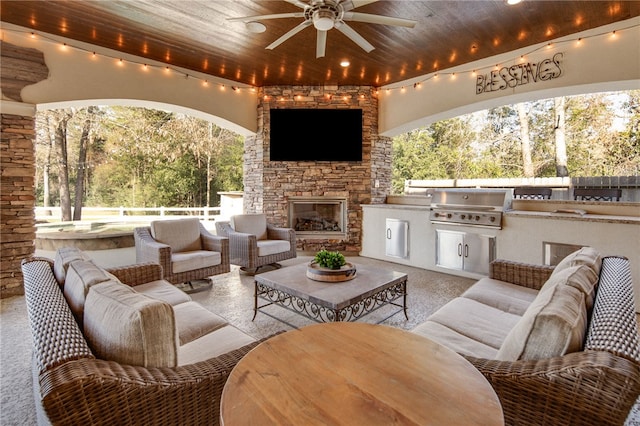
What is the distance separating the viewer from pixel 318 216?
20.4ft

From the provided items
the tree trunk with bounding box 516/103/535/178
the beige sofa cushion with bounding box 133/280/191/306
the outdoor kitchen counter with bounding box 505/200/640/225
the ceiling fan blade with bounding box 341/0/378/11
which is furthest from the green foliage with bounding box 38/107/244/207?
the tree trunk with bounding box 516/103/535/178

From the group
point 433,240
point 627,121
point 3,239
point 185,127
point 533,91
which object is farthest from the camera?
point 185,127

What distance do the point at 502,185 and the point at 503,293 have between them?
13.2ft

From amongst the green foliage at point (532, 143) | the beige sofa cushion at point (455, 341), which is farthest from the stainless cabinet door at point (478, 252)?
the green foliage at point (532, 143)

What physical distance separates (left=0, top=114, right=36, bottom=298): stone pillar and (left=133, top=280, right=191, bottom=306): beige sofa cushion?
96.1 inches

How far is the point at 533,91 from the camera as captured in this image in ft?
13.9

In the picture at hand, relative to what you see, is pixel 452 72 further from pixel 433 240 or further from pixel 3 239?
pixel 3 239

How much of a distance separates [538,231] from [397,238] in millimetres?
1993

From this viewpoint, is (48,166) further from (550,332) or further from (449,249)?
(550,332)

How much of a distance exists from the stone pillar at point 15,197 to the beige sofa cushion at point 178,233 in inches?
58.2

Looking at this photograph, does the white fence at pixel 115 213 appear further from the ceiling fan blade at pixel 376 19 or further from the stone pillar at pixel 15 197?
the ceiling fan blade at pixel 376 19

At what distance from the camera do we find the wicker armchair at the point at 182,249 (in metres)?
3.56

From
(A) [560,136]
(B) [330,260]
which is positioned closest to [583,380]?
(B) [330,260]

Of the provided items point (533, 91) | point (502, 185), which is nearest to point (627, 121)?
point (502, 185)
